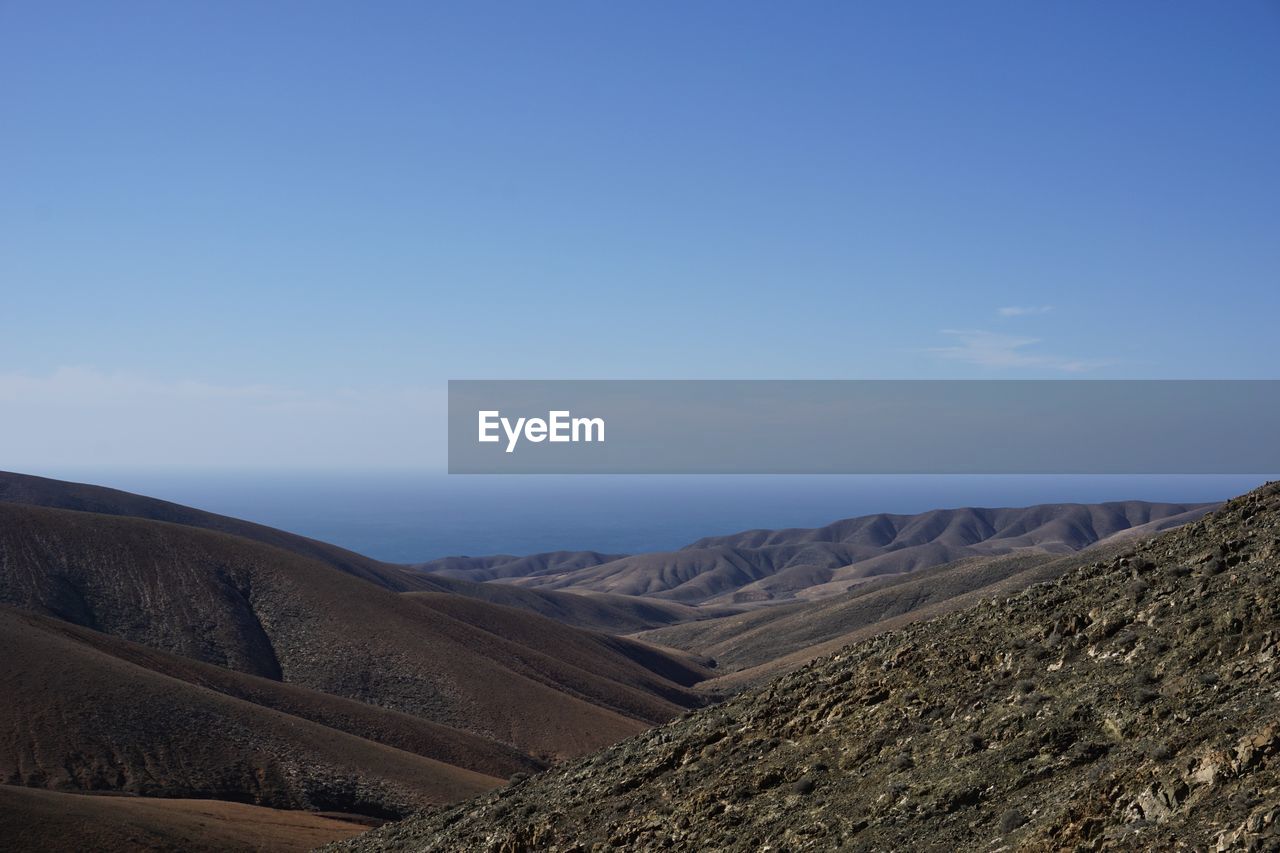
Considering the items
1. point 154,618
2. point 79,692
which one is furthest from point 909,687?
point 154,618

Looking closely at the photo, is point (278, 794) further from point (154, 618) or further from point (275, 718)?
point (154, 618)

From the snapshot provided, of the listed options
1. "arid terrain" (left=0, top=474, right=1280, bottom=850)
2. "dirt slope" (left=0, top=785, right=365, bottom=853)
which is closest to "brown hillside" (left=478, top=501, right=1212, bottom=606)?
"arid terrain" (left=0, top=474, right=1280, bottom=850)

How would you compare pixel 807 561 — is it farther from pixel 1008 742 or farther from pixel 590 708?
pixel 1008 742

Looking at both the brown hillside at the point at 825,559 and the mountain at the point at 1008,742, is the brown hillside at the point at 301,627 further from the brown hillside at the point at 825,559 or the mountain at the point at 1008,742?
the brown hillside at the point at 825,559

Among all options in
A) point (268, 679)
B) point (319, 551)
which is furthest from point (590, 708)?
point (319, 551)

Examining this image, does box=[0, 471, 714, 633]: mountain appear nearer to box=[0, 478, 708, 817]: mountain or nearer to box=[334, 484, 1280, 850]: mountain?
box=[0, 478, 708, 817]: mountain

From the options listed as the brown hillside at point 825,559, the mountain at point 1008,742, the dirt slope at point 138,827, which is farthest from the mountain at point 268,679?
the brown hillside at point 825,559
